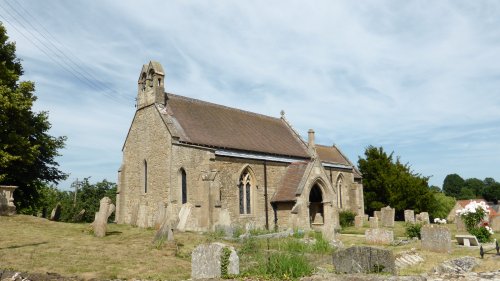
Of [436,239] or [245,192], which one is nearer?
[436,239]

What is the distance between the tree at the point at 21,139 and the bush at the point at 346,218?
20248mm

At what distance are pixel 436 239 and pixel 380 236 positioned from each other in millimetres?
3114

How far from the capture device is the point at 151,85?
25.1 m

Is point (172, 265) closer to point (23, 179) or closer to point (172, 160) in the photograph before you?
point (172, 160)

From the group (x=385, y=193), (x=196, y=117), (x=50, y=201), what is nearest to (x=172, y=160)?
(x=196, y=117)

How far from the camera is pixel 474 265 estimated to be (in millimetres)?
11297

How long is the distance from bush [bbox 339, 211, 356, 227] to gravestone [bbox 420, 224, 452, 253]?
13.9m

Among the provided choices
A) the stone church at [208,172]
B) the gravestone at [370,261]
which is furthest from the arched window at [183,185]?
the gravestone at [370,261]

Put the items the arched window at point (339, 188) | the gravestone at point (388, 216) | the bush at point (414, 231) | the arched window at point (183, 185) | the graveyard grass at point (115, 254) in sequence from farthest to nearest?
the arched window at point (339, 188) < the gravestone at point (388, 216) < the arched window at point (183, 185) < the bush at point (414, 231) < the graveyard grass at point (115, 254)

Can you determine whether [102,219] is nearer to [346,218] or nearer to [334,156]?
[346,218]

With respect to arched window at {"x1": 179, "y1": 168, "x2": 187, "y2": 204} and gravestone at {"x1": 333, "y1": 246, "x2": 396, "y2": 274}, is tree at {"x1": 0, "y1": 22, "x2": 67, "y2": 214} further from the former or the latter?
gravestone at {"x1": 333, "y1": 246, "x2": 396, "y2": 274}

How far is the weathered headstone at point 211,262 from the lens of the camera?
9227mm


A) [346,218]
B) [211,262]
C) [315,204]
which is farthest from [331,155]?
[211,262]

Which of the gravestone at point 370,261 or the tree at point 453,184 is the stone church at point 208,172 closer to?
the gravestone at point 370,261
